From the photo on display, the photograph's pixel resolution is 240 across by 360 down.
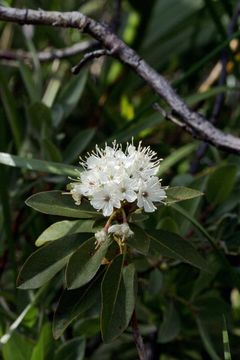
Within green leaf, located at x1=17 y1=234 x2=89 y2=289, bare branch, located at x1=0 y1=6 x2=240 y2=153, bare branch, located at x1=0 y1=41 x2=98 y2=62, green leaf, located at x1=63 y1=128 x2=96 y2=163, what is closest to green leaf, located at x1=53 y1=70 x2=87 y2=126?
green leaf, located at x1=63 y1=128 x2=96 y2=163

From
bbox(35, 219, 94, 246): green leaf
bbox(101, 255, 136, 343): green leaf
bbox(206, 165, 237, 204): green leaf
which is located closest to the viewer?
bbox(101, 255, 136, 343): green leaf

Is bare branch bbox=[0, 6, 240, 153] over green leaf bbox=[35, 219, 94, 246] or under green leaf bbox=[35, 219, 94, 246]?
over

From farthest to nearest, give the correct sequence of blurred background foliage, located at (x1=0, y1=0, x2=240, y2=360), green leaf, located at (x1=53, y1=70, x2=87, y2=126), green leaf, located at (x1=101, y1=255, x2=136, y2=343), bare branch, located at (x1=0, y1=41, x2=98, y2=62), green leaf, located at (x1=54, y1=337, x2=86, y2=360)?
1. bare branch, located at (x1=0, y1=41, x2=98, y2=62)
2. green leaf, located at (x1=53, y1=70, x2=87, y2=126)
3. blurred background foliage, located at (x1=0, y1=0, x2=240, y2=360)
4. green leaf, located at (x1=54, y1=337, x2=86, y2=360)
5. green leaf, located at (x1=101, y1=255, x2=136, y2=343)

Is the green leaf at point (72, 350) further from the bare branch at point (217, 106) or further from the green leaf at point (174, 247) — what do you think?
the bare branch at point (217, 106)

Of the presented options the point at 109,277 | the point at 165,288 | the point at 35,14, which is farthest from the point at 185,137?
the point at 109,277

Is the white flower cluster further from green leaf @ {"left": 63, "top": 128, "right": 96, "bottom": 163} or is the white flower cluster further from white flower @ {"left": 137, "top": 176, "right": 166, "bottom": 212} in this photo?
green leaf @ {"left": 63, "top": 128, "right": 96, "bottom": 163}

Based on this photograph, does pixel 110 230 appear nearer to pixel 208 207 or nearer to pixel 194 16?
pixel 208 207
